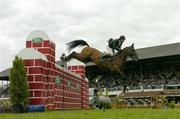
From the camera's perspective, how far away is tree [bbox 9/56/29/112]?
17078 millimetres

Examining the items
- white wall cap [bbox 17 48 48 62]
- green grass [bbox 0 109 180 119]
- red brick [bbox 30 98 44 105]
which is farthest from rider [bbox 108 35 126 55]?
green grass [bbox 0 109 180 119]

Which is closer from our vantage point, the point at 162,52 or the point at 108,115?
the point at 108,115

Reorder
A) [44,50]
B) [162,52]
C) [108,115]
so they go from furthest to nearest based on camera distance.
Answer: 1. [162,52]
2. [44,50]
3. [108,115]

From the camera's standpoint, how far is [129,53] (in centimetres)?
1838

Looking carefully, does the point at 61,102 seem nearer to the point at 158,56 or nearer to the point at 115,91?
the point at 158,56

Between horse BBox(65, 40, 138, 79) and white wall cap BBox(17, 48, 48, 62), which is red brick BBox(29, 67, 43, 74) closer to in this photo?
white wall cap BBox(17, 48, 48, 62)

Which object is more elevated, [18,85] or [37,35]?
[37,35]

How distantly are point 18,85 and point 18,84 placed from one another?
0.14 feet

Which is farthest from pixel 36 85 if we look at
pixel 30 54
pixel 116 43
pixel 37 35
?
pixel 116 43

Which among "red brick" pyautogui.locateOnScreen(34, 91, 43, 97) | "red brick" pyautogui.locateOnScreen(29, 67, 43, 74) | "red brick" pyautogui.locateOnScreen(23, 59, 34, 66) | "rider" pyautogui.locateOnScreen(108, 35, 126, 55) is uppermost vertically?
"rider" pyautogui.locateOnScreen(108, 35, 126, 55)

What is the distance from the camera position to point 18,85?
17.1 metres

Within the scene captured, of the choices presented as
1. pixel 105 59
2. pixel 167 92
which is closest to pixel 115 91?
pixel 167 92

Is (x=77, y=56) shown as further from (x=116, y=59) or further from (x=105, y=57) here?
(x=116, y=59)

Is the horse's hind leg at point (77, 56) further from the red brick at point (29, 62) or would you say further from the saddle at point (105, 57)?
the red brick at point (29, 62)
